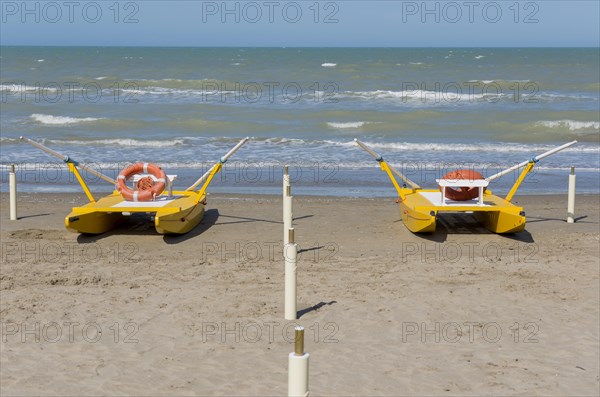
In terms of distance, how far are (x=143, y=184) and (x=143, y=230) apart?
71 cm

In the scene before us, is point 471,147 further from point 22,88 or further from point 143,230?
point 22,88

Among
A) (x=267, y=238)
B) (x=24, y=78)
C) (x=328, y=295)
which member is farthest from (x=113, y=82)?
(x=328, y=295)

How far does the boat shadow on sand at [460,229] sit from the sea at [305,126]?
3.02m

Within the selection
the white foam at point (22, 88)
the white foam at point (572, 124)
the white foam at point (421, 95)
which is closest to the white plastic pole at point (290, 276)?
the white foam at point (572, 124)

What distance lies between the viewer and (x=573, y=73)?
60312 mm

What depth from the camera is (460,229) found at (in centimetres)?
1268

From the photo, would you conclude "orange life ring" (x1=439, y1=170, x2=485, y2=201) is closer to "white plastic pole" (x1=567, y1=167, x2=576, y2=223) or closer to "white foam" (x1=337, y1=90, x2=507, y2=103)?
"white plastic pole" (x1=567, y1=167, x2=576, y2=223)

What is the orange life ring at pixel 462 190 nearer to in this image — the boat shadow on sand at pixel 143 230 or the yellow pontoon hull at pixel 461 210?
the yellow pontoon hull at pixel 461 210

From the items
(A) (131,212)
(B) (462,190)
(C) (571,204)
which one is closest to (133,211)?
(A) (131,212)

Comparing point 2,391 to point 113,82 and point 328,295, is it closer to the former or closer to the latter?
point 328,295

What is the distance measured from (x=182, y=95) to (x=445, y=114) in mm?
Result: 15304

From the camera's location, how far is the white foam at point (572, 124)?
30719mm

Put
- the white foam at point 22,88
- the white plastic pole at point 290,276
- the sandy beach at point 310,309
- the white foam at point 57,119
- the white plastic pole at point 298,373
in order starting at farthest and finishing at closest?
the white foam at point 22,88
the white foam at point 57,119
the white plastic pole at point 290,276
the sandy beach at point 310,309
the white plastic pole at point 298,373

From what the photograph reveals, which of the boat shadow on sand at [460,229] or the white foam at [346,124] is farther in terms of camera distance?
the white foam at [346,124]
